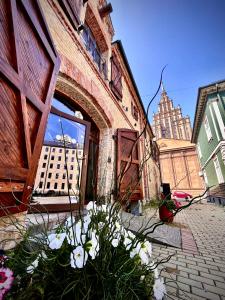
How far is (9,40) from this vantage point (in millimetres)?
1715

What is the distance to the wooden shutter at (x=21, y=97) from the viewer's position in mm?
1615

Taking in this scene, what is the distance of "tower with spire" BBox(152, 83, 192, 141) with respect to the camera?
161 feet

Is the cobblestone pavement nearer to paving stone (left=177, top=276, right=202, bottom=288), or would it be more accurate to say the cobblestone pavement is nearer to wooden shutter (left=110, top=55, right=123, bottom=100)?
paving stone (left=177, top=276, right=202, bottom=288)

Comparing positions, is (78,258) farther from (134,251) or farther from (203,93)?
(203,93)

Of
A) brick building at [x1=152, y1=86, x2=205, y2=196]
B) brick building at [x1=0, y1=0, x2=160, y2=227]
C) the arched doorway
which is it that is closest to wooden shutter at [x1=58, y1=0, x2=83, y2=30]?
brick building at [x1=0, y1=0, x2=160, y2=227]

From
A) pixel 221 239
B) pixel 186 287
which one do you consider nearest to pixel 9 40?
pixel 186 287

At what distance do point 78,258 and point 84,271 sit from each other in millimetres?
69

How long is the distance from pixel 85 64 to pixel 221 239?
5.08 metres

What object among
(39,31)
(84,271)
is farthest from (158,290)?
(39,31)

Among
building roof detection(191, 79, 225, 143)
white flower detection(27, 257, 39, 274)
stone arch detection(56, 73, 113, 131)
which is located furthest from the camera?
building roof detection(191, 79, 225, 143)

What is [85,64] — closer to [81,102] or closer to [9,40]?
[81,102]

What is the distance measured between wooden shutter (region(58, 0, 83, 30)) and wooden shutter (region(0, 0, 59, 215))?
160 centimetres

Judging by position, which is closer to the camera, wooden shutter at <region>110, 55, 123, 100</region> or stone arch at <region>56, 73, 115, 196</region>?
stone arch at <region>56, 73, 115, 196</region>

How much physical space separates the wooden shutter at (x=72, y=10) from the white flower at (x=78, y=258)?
4552 millimetres
